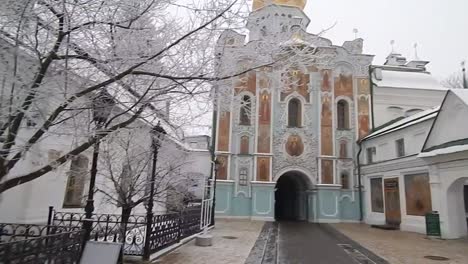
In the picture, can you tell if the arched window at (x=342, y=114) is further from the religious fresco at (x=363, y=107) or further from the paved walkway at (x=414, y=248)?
the paved walkway at (x=414, y=248)

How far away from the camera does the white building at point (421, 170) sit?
16.1 meters

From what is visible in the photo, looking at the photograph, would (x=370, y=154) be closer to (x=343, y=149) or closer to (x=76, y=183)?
(x=343, y=149)

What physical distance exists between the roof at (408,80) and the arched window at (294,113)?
21.2ft

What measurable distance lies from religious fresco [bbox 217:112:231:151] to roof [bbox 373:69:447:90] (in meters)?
12.1

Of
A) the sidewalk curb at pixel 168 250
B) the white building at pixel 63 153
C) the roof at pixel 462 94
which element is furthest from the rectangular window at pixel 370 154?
the sidewalk curb at pixel 168 250

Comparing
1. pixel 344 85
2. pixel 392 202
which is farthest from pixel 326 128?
pixel 392 202

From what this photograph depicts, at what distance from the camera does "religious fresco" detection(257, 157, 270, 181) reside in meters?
25.6

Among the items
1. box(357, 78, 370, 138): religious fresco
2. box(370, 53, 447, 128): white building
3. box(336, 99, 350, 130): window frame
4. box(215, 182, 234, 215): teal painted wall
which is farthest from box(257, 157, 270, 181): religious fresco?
box(370, 53, 447, 128): white building

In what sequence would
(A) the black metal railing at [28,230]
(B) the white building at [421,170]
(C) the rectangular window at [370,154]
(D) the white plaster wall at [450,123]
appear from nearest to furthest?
(A) the black metal railing at [28,230]
(D) the white plaster wall at [450,123]
(B) the white building at [421,170]
(C) the rectangular window at [370,154]

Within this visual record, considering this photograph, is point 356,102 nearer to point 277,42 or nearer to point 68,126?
point 277,42

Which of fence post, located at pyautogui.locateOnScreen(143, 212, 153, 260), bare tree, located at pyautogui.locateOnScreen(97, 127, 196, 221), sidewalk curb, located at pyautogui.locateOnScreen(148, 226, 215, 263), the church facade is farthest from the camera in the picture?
the church facade

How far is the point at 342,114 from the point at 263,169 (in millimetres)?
7791

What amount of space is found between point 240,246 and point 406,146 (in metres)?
13.4

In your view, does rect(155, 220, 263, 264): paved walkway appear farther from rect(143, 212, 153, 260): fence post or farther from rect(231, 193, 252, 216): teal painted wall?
rect(231, 193, 252, 216): teal painted wall
